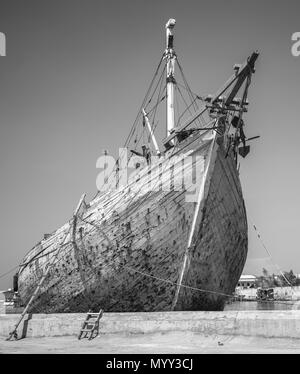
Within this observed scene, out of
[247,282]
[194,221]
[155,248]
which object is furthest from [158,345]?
[247,282]

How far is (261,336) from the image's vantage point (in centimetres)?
727

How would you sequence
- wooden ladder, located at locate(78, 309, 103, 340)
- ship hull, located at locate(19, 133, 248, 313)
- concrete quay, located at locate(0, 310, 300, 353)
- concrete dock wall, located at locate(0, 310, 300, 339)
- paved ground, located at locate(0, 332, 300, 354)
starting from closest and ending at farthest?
1. paved ground, located at locate(0, 332, 300, 354)
2. concrete quay, located at locate(0, 310, 300, 353)
3. concrete dock wall, located at locate(0, 310, 300, 339)
4. wooden ladder, located at locate(78, 309, 103, 340)
5. ship hull, located at locate(19, 133, 248, 313)

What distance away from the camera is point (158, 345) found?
288 inches

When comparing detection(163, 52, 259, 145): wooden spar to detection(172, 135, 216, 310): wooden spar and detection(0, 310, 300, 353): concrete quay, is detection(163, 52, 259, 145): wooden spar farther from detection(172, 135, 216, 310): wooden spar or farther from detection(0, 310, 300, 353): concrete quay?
detection(0, 310, 300, 353): concrete quay

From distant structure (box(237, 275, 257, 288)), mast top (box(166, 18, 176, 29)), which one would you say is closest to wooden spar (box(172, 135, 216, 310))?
mast top (box(166, 18, 176, 29))

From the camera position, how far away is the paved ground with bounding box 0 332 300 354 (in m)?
6.52

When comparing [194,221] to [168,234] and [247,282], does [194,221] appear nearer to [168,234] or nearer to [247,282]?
[168,234]

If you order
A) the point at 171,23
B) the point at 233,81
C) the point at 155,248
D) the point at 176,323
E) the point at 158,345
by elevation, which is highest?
the point at 171,23

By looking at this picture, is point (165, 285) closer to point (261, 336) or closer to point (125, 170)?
point (261, 336)

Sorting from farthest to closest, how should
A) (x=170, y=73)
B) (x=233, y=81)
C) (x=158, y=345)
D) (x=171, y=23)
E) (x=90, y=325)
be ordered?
(x=170, y=73)
(x=171, y=23)
(x=233, y=81)
(x=90, y=325)
(x=158, y=345)

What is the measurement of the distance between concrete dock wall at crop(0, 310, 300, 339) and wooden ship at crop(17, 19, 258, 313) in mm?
864

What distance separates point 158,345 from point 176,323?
88cm

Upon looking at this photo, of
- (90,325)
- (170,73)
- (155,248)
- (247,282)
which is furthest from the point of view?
(247,282)

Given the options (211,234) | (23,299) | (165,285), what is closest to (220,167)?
Result: (211,234)
